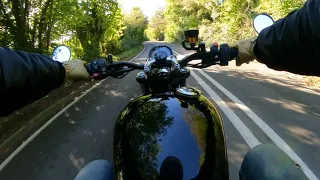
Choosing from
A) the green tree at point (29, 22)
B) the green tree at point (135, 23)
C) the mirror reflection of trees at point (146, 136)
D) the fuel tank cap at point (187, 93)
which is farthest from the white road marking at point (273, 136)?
the green tree at point (135, 23)

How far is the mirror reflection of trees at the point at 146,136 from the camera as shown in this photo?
1513 millimetres

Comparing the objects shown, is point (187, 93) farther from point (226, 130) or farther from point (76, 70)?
point (226, 130)

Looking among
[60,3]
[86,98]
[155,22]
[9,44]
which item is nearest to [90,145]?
[86,98]

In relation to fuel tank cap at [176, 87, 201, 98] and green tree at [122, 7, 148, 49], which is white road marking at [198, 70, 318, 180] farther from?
green tree at [122, 7, 148, 49]

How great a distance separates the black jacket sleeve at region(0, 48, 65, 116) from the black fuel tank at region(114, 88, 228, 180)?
56 centimetres

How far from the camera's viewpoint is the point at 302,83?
9102 millimetres

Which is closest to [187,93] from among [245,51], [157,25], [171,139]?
[171,139]

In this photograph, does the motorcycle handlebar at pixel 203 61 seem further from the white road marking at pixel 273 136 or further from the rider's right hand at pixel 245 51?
the white road marking at pixel 273 136

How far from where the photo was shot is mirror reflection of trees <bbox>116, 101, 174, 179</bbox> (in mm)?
1513

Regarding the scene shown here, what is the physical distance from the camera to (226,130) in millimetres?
5145

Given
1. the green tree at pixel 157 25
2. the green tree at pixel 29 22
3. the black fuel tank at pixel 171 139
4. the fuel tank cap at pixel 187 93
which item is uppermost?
the green tree at pixel 157 25

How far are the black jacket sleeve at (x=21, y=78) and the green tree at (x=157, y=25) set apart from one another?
89.2m

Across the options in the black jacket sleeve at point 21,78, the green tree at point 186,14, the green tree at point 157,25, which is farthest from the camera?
the green tree at point 157,25

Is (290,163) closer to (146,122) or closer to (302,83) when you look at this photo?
(146,122)
